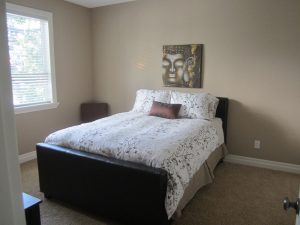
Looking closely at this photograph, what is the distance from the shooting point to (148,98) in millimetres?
3773

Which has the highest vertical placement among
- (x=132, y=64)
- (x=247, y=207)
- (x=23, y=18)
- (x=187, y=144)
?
(x=23, y=18)

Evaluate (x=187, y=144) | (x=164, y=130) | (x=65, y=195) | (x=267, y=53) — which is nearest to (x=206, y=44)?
(x=267, y=53)

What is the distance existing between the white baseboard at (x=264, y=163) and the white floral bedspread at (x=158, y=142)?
61 centimetres

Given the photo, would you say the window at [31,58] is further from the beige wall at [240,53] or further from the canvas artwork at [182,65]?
the canvas artwork at [182,65]

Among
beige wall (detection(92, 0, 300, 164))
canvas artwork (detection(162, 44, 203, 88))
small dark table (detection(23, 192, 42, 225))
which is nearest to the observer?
small dark table (detection(23, 192, 42, 225))

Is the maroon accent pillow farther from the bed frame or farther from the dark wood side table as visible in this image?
the bed frame

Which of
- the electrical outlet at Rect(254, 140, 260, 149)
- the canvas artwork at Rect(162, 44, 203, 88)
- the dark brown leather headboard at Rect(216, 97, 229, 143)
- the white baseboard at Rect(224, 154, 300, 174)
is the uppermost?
the canvas artwork at Rect(162, 44, 203, 88)

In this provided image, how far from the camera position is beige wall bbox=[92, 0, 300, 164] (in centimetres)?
314

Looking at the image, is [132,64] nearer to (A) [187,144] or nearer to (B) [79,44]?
(B) [79,44]

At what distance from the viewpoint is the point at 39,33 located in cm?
362

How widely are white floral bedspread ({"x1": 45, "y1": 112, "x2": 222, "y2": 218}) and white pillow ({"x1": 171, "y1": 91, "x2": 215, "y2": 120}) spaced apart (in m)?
0.19

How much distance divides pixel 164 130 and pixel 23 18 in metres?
2.46

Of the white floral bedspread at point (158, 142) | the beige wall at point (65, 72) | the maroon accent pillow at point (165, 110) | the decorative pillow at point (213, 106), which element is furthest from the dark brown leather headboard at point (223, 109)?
the beige wall at point (65, 72)

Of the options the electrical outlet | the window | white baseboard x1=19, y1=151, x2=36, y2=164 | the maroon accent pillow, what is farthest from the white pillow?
white baseboard x1=19, y1=151, x2=36, y2=164
